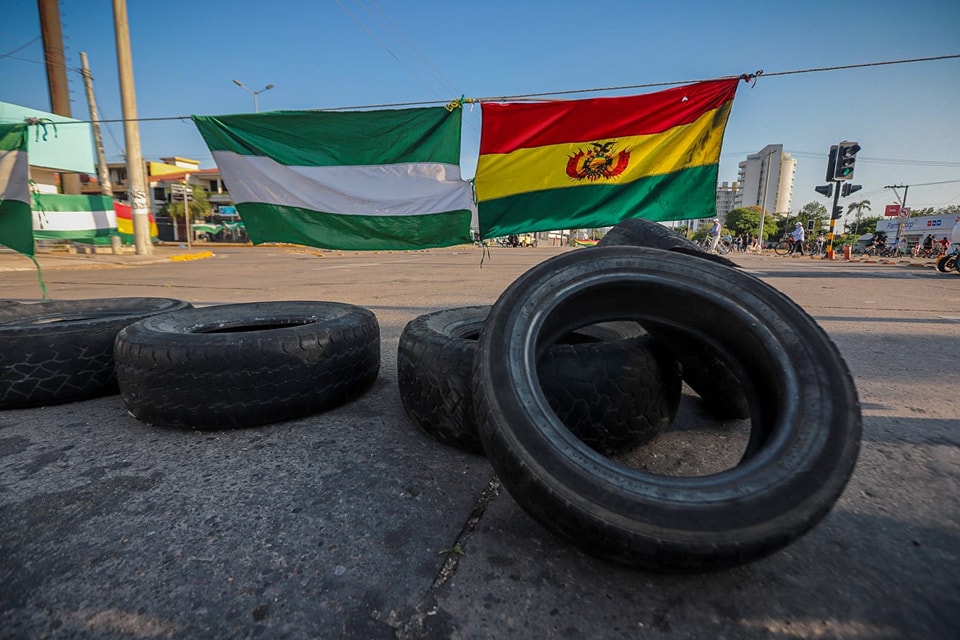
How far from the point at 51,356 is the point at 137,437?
850 millimetres

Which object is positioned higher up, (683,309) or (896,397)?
(683,309)

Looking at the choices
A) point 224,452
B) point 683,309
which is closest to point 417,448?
point 224,452

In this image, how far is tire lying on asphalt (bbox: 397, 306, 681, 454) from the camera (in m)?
1.76

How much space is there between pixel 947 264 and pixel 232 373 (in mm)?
18464

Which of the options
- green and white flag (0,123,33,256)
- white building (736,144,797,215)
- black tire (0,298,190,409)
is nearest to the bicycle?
black tire (0,298,190,409)

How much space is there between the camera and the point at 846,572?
125 centimetres

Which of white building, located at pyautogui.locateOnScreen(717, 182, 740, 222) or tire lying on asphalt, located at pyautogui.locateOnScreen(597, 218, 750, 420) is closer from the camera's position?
tire lying on asphalt, located at pyautogui.locateOnScreen(597, 218, 750, 420)

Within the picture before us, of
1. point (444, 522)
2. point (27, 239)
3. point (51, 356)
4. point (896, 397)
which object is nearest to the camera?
point (444, 522)

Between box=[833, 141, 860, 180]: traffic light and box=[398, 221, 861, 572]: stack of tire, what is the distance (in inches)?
737

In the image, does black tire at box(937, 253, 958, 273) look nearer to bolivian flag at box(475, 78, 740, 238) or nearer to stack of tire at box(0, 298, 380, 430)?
bolivian flag at box(475, 78, 740, 238)

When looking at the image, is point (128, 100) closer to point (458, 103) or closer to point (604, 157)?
point (458, 103)

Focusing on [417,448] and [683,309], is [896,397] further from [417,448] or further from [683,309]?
[417,448]

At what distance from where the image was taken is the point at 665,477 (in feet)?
3.97

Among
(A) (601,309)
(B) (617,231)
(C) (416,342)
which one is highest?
(B) (617,231)
